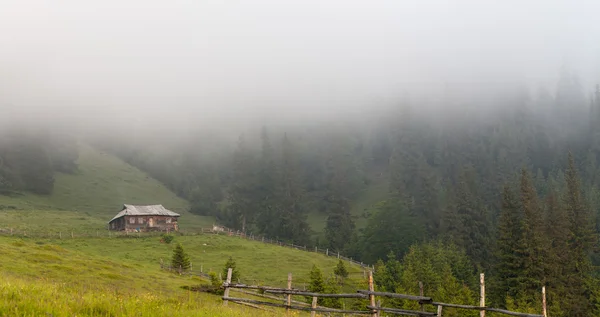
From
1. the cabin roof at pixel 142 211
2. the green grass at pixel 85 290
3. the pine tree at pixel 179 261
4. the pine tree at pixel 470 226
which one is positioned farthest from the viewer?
the cabin roof at pixel 142 211

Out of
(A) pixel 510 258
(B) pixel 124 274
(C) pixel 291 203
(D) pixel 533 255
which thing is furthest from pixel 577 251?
(C) pixel 291 203

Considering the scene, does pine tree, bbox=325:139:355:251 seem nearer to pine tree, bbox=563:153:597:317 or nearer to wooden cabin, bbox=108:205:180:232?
wooden cabin, bbox=108:205:180:232

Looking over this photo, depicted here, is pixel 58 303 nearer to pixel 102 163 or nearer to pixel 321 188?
pixel 321 188

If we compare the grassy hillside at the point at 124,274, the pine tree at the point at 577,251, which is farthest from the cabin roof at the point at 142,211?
the pine tree at the point at 577,251

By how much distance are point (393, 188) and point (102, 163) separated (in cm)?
12799

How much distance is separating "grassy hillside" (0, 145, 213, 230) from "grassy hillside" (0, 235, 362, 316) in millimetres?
27537

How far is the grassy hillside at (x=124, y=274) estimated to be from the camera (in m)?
12.8

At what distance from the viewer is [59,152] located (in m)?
171

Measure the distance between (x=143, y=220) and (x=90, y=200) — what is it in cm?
5894

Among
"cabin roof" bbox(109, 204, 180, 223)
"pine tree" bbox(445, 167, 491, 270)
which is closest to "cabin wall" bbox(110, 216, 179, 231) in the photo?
"cabin roof" bbox(109, 204, 180, 223)

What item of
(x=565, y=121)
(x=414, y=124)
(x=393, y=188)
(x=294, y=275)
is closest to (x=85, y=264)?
(x=294, y=275)

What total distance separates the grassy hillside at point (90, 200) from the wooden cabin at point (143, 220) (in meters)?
4.33

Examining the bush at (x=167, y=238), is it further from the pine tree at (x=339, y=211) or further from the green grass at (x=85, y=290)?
the pine tree at (x=339, y=211)

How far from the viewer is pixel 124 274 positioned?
135 feet
